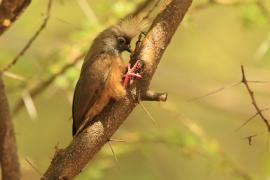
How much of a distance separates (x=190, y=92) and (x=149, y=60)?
12.1 ft

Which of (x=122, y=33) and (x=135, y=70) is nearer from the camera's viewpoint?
(x=135, y=70)

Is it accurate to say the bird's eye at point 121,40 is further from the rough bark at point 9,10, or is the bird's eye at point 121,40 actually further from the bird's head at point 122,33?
the rough bark at point 9,10

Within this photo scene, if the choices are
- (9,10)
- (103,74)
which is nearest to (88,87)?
(103,74)

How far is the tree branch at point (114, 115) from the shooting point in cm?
272

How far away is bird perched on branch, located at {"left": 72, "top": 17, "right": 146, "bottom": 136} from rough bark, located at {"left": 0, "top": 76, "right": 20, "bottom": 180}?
408 millimetres

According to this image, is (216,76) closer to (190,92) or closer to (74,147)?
(190,92)

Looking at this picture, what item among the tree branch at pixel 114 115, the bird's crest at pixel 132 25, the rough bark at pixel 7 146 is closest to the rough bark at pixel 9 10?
the rough bark at pixel 7 146

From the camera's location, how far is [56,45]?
6098 millimetres

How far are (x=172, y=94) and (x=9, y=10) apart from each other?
12.7ft

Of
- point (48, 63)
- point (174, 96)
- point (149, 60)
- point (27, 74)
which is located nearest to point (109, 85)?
point (149, 60)

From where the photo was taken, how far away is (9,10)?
3164 mm

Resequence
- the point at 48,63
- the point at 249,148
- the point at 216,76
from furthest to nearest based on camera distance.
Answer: the point at 249,148 → the point at 216,76 → the point at 48,63

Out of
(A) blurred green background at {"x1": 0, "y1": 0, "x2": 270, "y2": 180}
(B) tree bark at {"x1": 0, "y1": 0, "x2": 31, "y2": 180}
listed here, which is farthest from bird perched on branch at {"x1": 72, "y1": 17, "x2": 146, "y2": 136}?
(A) blurred green background at {"x1": 0, "y1": 0, "x2": 270, "y2": 180}

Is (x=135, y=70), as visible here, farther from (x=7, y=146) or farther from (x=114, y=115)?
(x=7, y=146)
